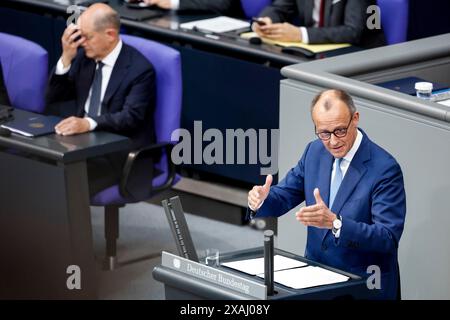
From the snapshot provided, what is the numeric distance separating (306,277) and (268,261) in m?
0.26

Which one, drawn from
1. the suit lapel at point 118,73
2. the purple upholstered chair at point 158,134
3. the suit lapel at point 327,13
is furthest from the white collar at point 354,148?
the suit lapel at point 327,13

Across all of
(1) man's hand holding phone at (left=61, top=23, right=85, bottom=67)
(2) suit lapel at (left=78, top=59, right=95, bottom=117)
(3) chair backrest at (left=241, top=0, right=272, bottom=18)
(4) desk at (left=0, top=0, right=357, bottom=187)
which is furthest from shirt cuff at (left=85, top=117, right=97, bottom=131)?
(3) chair backrest at (left=241, top=0, right=272, bottom=18)

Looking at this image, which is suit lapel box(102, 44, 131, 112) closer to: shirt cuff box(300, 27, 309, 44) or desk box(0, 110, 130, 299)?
desk box(0, 110, 130, 299)

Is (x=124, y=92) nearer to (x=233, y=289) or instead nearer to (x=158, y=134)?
(x=158, y=134)

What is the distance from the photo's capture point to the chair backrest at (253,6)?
724cm

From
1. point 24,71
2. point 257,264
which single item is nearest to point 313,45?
point 24,71

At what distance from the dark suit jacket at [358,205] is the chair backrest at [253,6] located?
3.17 metres

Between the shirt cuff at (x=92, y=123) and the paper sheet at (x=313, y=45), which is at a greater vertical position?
the paper sheet at (x=313, y=45)

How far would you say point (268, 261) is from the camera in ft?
11.8

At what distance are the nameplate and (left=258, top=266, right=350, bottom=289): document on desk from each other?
15cm

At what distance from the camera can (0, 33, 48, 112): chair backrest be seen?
6285 mm

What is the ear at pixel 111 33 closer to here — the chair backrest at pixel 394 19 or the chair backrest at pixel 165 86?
the chair backrest at pixel 165 86

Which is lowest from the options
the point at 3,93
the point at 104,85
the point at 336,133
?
the point at 3,93

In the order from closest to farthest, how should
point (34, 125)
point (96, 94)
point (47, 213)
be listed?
point (47, 213), point (34, 125), point (96, 94)
